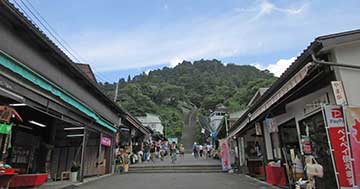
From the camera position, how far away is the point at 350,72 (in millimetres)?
5289

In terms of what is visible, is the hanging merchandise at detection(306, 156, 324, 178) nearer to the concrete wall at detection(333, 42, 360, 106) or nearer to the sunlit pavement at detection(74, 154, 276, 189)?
the concrete wall at detection(333, 42, 360, 106)

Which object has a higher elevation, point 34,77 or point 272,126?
point 34,77

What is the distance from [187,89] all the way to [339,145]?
8385cm

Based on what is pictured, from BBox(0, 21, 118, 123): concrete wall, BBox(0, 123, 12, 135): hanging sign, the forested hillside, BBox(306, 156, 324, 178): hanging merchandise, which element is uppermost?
the forested hillside

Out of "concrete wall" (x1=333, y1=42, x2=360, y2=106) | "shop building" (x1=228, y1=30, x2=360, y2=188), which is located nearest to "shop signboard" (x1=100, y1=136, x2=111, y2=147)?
"shop building" (x1=228, y1=30, x2=360, y2=188)

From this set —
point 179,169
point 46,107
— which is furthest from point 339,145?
point 179,169

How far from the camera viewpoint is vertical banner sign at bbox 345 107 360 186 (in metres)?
4.82

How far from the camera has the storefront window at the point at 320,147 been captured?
229 inches

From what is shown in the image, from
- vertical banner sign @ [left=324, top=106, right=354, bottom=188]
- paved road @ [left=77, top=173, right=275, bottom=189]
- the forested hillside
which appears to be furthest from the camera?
the forested hillside

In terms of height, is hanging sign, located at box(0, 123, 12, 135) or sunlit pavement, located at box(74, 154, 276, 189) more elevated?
hanging sign, located at box(0, 123, 12, 135)

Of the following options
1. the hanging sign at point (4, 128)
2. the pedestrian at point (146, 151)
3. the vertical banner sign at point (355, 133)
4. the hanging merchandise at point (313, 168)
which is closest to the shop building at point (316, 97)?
the vertical banner sign at point (355, 133)

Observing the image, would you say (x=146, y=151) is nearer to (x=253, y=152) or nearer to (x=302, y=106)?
(x=253, y=152)

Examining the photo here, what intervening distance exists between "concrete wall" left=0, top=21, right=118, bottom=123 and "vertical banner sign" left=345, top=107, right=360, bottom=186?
8285 millimetres

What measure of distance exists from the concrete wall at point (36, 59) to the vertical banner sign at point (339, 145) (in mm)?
7969
